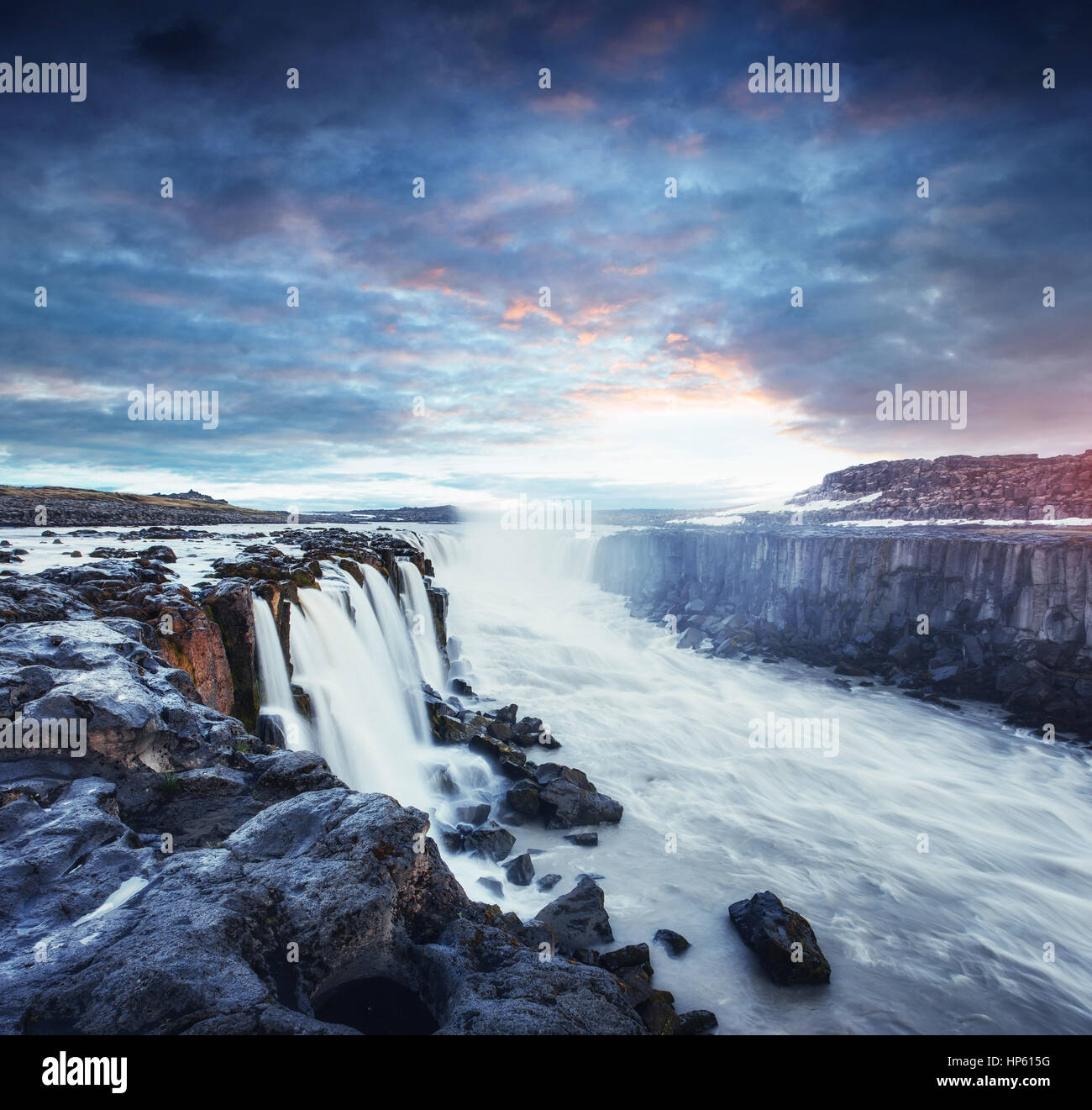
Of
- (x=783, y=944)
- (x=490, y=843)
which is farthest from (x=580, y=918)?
(x=490, y=843)

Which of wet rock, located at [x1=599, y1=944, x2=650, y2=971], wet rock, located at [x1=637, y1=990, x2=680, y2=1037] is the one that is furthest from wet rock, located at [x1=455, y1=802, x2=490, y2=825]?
wet rock, located at [x1=637, y1=990, x2=680, y2=1037]

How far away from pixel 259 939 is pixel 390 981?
1.07m

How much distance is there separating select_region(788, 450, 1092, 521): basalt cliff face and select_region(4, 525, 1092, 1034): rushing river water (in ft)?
92.6

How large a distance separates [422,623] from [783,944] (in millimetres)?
18836

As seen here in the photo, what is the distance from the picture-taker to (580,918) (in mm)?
9156

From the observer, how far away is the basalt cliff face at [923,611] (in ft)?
71.3

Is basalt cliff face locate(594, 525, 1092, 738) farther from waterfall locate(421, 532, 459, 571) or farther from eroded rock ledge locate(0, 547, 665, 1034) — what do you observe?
eroded rock ledge locate(0, 547, 665, 1034)

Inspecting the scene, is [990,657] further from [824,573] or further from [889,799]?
[889,799]

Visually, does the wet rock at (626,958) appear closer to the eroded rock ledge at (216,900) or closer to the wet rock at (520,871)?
the eroded rock ledge at (216,900)

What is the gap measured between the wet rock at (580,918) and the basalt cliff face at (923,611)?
66.0 feet

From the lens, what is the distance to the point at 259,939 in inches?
161

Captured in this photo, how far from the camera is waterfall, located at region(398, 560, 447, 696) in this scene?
22625 millimetres
